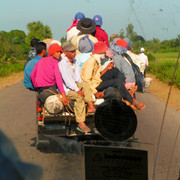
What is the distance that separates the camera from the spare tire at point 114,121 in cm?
193

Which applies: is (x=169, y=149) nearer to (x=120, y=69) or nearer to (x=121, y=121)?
(x=120, y=69)

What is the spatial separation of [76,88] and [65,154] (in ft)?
3.30

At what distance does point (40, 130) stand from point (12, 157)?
3950 millimetres

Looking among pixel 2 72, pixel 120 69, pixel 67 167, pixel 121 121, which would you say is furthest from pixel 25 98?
pixel 2 72

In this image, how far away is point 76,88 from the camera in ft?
17.7

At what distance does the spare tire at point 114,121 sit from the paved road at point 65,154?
16cm

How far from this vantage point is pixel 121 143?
173cm

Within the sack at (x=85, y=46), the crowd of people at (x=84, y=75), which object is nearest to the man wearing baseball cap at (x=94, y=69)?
the crowd of people at (x=84, y=75)

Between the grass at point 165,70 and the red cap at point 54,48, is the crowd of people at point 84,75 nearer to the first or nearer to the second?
the red cap at point 54,48

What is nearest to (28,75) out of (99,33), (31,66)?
(31,66)

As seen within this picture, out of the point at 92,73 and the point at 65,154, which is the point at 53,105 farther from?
the point at 92,73

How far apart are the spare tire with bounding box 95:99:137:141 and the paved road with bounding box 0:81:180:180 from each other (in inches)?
6.4

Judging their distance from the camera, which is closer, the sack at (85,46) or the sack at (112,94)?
the sack at (112,94)

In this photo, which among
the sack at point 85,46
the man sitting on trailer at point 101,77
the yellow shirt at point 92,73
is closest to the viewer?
the man sitting on trailer at point 101,77
